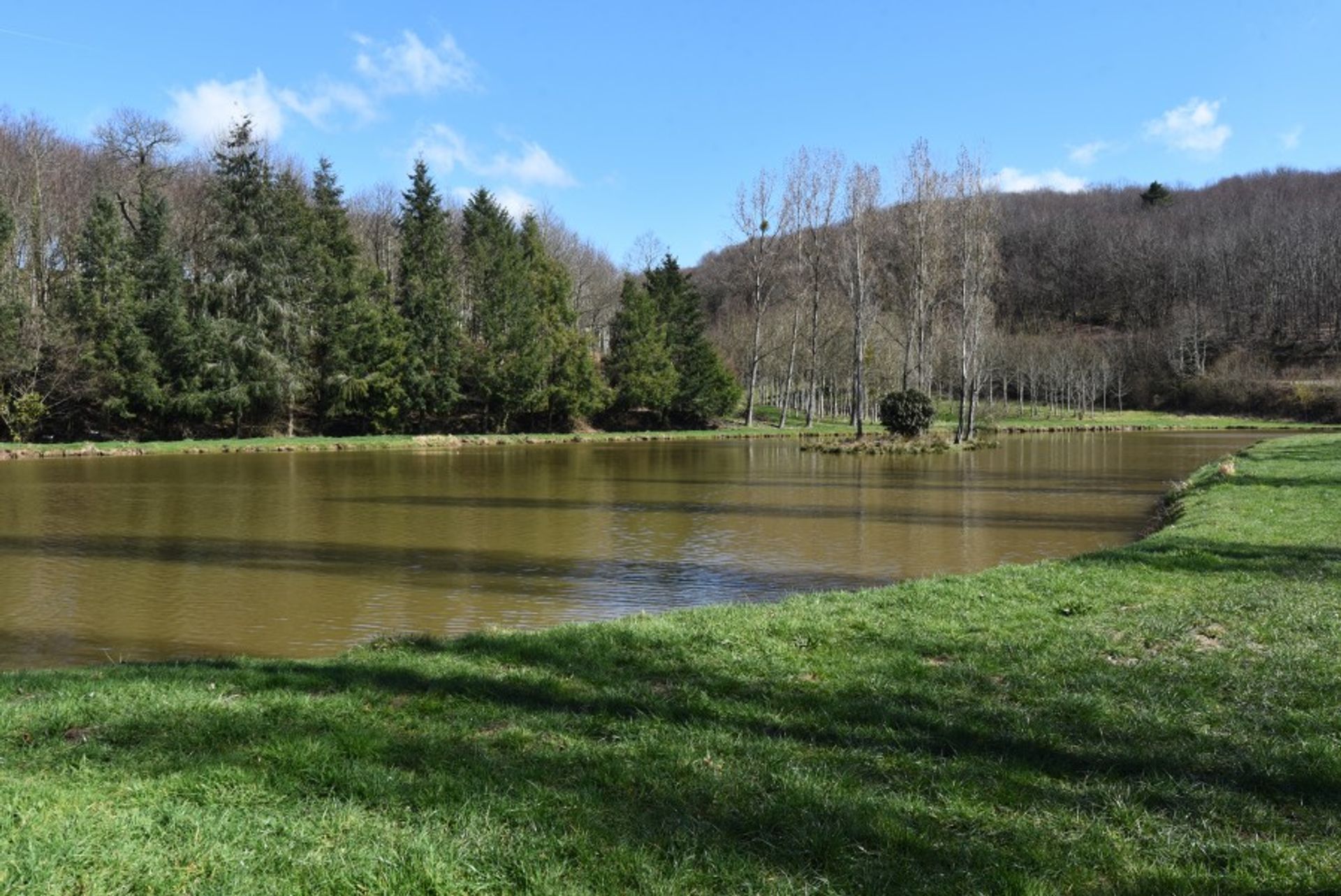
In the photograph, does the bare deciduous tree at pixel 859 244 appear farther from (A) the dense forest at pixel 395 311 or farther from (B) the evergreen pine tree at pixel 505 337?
(B) the evergreen pine tree at pixel 505 337

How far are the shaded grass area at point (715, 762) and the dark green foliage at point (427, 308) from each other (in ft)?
136

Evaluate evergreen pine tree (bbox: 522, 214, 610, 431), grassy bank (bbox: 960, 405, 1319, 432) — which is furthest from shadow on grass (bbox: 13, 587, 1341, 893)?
grassy bank (bbox: 960, 405, 1319, 432)

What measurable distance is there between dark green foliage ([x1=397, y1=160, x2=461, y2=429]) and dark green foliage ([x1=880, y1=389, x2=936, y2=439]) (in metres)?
23.2

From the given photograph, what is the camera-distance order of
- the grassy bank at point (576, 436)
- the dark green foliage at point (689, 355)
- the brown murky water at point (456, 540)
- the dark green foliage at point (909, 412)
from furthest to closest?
the dark green foliage at point (689, 355) → the dark green foliage at point (909, 412) → the grassy bank at point (576, 436) → the brown murky water at point (456, 540)

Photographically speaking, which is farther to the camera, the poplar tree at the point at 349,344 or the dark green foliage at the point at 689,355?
the dark green foliage at the point at 689,355

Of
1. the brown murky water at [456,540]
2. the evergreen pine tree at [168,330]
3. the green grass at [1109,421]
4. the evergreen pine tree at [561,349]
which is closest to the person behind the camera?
the brown murky water at [456,540]

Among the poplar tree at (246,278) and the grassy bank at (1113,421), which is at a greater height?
the poplar tree at (246,278)

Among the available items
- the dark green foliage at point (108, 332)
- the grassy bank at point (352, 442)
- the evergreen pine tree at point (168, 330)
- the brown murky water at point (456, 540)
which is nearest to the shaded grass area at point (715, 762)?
the brown murky water at point (456, 540)

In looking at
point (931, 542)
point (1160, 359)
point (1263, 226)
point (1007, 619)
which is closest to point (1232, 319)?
point (1160, 359)

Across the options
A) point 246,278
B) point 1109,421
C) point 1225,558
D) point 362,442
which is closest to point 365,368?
point 362,442

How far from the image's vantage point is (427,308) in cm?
4788

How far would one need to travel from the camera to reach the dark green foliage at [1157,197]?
14050cm

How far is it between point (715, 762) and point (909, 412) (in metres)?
36.3

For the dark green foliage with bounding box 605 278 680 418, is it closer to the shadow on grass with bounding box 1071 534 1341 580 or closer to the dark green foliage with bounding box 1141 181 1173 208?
the shadow on grass with bounding box 1071 534 1341 580
